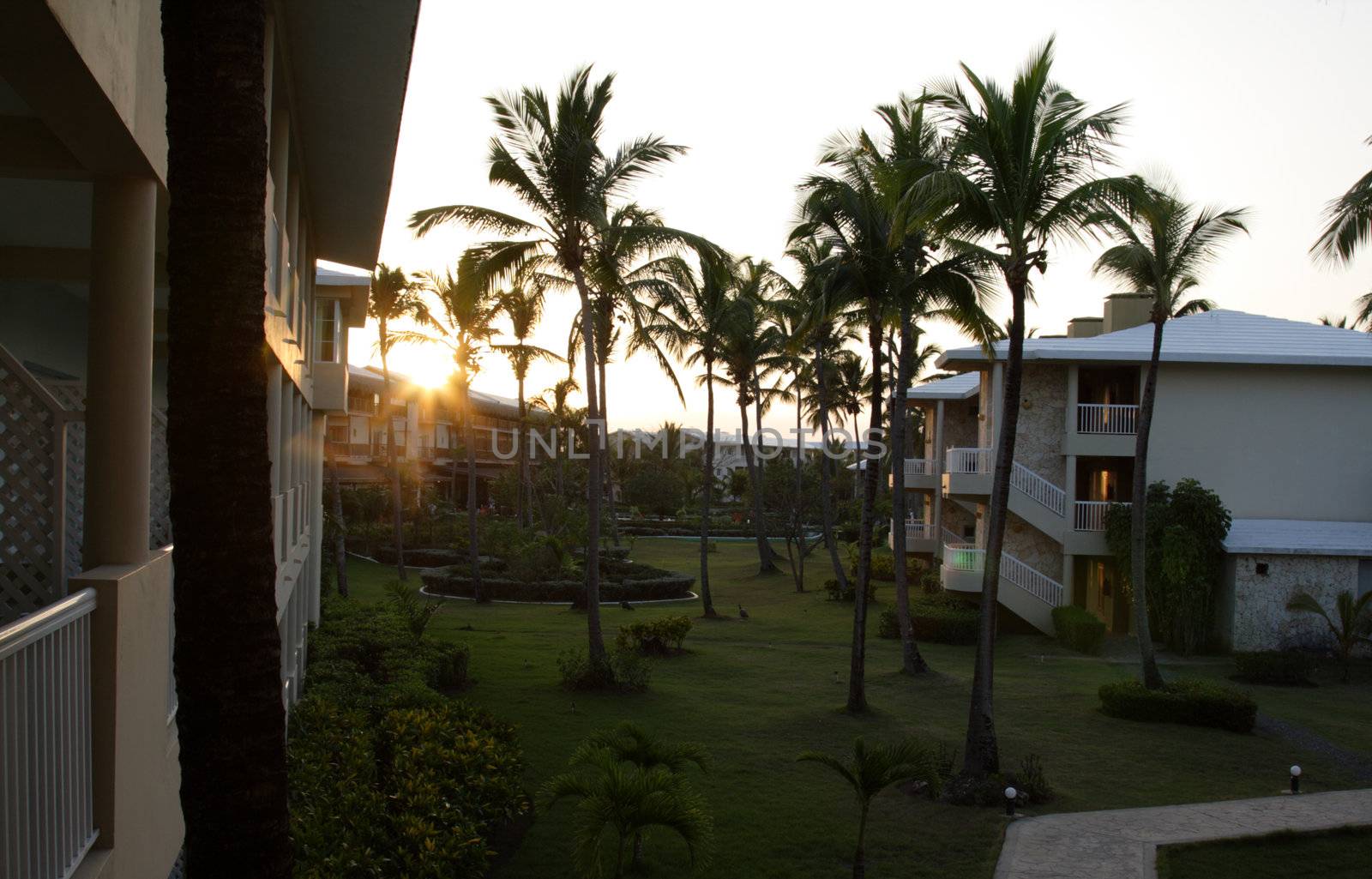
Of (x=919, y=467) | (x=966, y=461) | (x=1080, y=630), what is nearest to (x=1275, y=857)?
(x=1080, y=630)

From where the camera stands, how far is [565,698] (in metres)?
18.6

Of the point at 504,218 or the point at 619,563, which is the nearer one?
the point at 504,218

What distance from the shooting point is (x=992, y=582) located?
14.6 metres

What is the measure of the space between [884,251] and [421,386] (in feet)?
124

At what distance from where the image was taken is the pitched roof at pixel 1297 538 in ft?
83.0

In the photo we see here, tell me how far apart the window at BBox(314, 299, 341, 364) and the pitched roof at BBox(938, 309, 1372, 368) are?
16.1 meters

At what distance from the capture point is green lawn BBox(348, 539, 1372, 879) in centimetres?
1173

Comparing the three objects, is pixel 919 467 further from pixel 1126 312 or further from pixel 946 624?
pixel 946 624

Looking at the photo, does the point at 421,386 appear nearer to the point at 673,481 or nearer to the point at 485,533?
the point at 485,533

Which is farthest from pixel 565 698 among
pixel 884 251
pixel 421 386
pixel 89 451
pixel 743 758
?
pixel 421 386

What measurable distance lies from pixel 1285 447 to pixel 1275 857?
19.9 m

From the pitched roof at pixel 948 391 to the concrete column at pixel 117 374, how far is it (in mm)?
32050

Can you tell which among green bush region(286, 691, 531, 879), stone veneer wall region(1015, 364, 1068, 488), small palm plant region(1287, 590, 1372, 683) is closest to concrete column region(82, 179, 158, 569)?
green bush region(286, 691, 531, 879)

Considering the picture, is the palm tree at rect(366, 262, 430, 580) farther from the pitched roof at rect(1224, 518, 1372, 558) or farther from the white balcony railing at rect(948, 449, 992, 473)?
the pitched roof at rect(1224, 518, 1372, 558)
